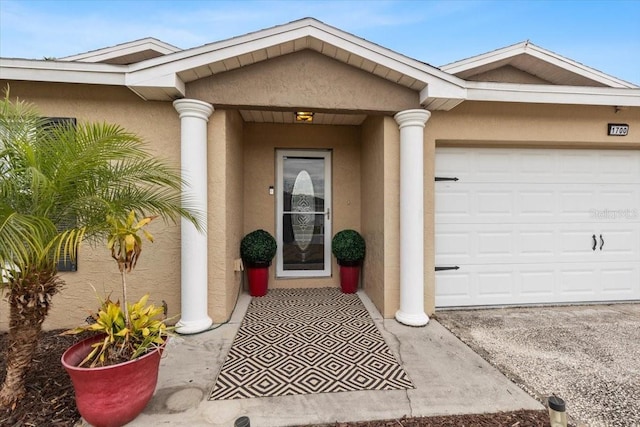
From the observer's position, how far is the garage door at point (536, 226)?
4160 mm

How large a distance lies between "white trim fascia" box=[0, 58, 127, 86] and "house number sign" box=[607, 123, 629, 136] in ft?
20.3

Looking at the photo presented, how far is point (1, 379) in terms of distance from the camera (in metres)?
2.44

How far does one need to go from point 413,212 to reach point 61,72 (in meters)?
4.18

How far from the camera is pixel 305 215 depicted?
17.1 feet

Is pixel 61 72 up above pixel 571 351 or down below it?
above

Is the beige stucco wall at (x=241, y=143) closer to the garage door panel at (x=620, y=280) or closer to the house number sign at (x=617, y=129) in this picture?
the house number sign at (x=617, y=129)

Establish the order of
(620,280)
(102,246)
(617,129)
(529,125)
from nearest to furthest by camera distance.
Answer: (102,246)
(529,125)
(617,129)
(620,280)

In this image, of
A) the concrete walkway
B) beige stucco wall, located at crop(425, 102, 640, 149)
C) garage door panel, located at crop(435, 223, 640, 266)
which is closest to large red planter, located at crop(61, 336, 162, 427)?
the concrete walkway

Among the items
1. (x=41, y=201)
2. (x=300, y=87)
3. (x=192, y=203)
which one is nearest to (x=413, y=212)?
(x=300, y=87)

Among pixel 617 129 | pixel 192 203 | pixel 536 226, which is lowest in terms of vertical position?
pixel 536 226

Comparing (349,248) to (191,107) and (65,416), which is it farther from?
(65,416)

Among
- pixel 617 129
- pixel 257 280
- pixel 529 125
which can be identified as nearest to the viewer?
pixel 529 125

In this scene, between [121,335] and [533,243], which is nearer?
[121,335]

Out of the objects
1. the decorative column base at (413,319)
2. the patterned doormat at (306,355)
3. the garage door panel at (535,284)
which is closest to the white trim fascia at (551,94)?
the garage door panel at (535,284)
